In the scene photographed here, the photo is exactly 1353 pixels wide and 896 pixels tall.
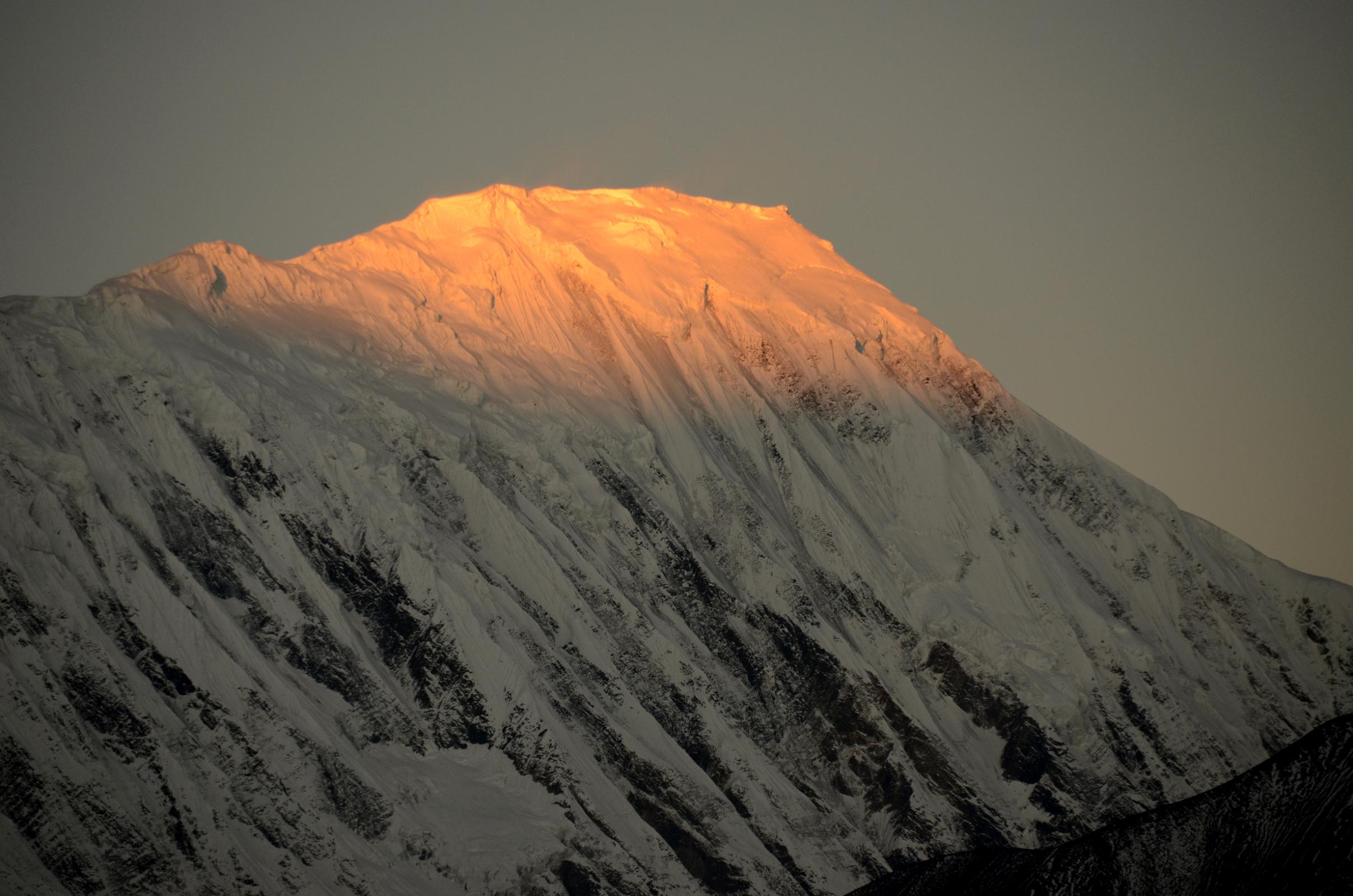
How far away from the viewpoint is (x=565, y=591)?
3957 inches

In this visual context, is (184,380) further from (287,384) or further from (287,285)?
(287,285)

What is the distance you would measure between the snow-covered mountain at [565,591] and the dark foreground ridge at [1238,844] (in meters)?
60.3

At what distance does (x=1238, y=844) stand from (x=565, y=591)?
7629 centimetres

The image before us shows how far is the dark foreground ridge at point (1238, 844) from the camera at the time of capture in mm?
22781

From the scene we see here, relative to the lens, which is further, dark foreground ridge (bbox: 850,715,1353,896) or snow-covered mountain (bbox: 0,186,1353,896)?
snow-covered mountain (bbox: 0,186,1353,896)

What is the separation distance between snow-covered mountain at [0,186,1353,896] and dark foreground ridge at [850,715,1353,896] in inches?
2374

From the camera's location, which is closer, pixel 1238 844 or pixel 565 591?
pixel 1238 844

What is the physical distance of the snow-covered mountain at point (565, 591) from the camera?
83875 millimetres

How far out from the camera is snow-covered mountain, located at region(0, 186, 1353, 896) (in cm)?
8388

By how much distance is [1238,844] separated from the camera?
2612 centimetres

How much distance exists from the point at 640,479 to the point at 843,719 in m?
22.3

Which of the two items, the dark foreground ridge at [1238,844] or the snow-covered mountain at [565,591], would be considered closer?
the dark foreground ridge at [1238,844]

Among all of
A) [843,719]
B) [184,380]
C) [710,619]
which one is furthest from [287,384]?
[843,719]

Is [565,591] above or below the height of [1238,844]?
above
